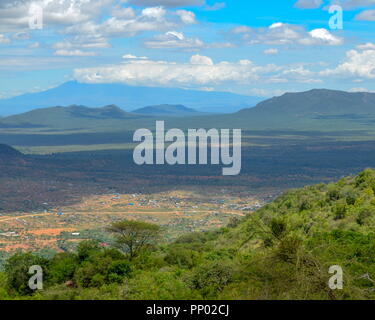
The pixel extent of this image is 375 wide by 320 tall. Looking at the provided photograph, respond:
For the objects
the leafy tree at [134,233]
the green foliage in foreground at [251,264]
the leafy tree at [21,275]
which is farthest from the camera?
the leafy tree at [134,233]

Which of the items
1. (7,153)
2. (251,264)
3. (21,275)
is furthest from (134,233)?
(7,153)

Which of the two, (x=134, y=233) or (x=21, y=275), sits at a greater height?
(x=134, y=233)

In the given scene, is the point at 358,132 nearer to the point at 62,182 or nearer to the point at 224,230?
the point at 62,182

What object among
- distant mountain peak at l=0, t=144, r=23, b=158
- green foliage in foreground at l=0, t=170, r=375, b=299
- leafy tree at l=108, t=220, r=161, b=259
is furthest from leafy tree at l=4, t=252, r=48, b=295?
distant mountain peak at l=0, t=144, r=23, b=158

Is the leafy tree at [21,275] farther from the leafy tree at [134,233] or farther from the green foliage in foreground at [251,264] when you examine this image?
the leafy tree at [134,233]

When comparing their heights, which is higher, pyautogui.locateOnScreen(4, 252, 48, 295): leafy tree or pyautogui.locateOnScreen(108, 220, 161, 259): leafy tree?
pyautogui.locateOnScreen(108, 220, 161, 259): leafy tree

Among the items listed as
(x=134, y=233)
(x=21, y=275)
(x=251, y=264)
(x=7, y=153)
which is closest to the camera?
(x=251, y=264)

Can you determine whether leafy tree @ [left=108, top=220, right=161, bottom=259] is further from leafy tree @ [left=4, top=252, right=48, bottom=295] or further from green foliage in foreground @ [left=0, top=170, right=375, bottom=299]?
leafy tree @ [left=4, top=252, right=48, bottom=295]

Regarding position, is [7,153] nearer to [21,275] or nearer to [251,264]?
[21,275]

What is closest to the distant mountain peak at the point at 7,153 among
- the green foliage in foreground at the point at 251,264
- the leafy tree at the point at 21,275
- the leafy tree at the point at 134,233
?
the green foliage in foreground at the point at 251,264
